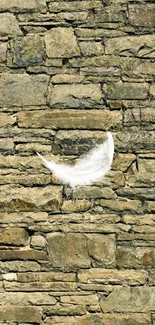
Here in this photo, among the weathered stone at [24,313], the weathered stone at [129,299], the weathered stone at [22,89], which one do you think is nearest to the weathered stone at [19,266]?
the weathered stone at [24,313]

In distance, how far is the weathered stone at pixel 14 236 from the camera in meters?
3.27

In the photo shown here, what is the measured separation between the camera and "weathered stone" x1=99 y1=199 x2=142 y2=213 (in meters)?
3.24

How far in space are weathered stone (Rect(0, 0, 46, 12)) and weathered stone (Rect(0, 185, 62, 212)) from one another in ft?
3.56

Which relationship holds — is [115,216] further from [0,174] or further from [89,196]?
[0,174]

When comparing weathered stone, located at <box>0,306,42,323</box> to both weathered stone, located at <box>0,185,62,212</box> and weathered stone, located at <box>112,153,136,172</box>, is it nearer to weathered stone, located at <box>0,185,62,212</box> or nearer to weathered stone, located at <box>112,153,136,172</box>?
weathered stone, located at <box>0,185,62,212</box>

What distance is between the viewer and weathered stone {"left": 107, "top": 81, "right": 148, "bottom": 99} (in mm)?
3246

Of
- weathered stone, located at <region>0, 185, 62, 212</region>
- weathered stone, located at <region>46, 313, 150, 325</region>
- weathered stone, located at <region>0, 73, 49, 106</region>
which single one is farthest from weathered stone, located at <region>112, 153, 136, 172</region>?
weathered stone, located at <region>46, 313, 150, 325</region>

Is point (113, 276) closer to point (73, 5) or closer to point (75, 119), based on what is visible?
point (75, 119)

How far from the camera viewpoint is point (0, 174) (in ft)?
10.8

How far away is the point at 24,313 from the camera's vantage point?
3.26m

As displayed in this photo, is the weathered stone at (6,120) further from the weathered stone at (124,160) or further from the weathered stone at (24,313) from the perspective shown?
the weathered stone at (24,313)

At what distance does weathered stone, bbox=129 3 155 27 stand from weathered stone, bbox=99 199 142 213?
1074 millimetres

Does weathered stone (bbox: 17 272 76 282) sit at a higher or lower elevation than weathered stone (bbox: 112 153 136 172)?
lower

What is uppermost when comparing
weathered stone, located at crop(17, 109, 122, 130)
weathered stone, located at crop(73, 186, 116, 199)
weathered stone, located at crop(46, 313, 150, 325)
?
weathered stone, located at crop(17, 109, 122, 130)
